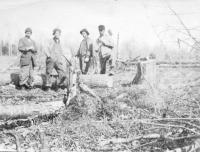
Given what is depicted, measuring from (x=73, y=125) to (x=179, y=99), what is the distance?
245 centimetres

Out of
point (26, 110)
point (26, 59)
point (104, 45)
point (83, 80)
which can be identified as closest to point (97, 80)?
point (83, 80)

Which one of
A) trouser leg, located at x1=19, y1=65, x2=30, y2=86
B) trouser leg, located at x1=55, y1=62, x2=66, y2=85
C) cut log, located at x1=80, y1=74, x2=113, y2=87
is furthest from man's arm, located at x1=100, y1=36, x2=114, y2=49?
trouser leg, located at x1=19, y1=65, x2=30, y2=86

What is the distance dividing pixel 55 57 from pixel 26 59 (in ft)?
2.73

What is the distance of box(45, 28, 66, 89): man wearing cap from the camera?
918cm

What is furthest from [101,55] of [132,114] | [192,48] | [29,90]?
[192,48]

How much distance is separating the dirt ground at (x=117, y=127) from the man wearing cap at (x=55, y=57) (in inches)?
118

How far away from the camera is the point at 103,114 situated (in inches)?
212

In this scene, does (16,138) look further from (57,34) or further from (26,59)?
(57,34)

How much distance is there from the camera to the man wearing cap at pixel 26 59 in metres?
9.12

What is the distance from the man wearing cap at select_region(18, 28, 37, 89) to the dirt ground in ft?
11.5

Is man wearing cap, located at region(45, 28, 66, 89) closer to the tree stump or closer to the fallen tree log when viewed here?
the fallen tree log

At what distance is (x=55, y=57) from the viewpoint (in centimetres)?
936

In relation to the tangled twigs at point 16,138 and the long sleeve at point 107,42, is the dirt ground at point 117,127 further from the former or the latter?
the long sleeve at point 107,42

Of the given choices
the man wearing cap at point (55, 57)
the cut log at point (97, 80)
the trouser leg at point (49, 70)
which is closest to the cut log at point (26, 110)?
the cut log at point (97, 80)
